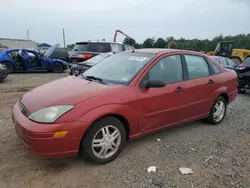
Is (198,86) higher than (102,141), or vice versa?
(198,86)

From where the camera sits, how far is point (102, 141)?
329 cm

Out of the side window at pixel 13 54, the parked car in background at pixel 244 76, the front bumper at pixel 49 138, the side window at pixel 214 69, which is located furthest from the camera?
the side window at pixel 13 54

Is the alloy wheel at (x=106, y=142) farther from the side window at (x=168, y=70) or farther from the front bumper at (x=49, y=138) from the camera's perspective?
the side window at (x=168, y=70)

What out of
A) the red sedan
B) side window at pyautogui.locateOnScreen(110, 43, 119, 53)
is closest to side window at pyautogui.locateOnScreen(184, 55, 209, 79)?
the red sedan

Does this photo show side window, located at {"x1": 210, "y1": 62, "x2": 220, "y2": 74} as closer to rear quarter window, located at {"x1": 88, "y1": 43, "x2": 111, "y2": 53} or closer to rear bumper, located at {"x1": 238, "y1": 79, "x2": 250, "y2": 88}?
rear bumper, located at {"x1": 238, "y1": 79, "x2": 250, "y2": 88}

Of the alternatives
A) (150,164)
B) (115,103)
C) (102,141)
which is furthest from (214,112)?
(102,141)

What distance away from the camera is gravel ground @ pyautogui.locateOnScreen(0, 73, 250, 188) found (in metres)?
2.99

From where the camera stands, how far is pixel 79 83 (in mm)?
3748

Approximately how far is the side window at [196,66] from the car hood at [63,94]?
170 cm

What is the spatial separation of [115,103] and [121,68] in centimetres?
94

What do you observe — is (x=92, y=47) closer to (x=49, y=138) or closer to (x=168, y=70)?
(x=168, y=70)

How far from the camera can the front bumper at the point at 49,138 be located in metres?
2.86

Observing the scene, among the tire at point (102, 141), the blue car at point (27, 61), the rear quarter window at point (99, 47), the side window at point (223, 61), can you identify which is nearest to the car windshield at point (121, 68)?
the tire at point (102, 141)

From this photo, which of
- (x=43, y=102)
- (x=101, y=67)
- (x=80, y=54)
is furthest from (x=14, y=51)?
(x=43, y=102)
